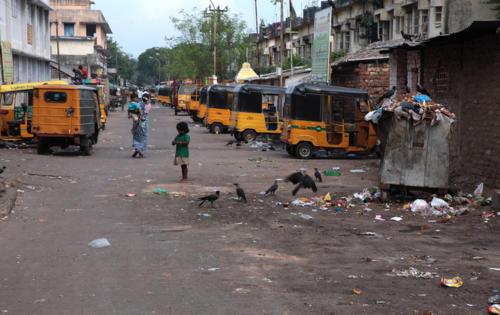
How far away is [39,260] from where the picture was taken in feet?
20.2

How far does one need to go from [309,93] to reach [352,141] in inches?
77.9

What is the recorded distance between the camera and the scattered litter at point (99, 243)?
268 inches

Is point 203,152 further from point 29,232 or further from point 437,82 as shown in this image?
point 29,232

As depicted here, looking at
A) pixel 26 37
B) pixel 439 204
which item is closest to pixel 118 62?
pixel 26 37

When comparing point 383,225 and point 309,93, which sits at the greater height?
point 309,93

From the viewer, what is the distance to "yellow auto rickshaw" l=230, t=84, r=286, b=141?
21891 mm

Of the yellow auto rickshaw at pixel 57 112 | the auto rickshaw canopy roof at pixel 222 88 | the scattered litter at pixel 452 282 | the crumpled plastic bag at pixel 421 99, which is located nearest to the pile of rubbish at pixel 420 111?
the crumpled plastic bag at pixel 421 99

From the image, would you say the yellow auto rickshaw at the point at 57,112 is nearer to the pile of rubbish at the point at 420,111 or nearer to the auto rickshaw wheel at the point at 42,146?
the auto rickshaw wheel at the point at 42,146

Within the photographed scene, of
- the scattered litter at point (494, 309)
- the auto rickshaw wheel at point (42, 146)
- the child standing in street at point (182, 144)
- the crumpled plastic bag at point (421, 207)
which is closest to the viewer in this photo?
the scattered litter at point (494, 309)

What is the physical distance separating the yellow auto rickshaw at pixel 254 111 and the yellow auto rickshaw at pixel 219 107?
3.61 m

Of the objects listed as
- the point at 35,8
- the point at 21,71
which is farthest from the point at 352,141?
the point at 35,8

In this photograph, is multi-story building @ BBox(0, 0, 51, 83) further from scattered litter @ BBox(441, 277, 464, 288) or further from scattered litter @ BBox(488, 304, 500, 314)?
scattered litter @ BBox(488, 304, 500, 314)

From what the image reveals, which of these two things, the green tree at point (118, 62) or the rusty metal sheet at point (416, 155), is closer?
the rusty metal sheet at point (416, 155)

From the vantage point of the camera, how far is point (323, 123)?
17.0 meters
